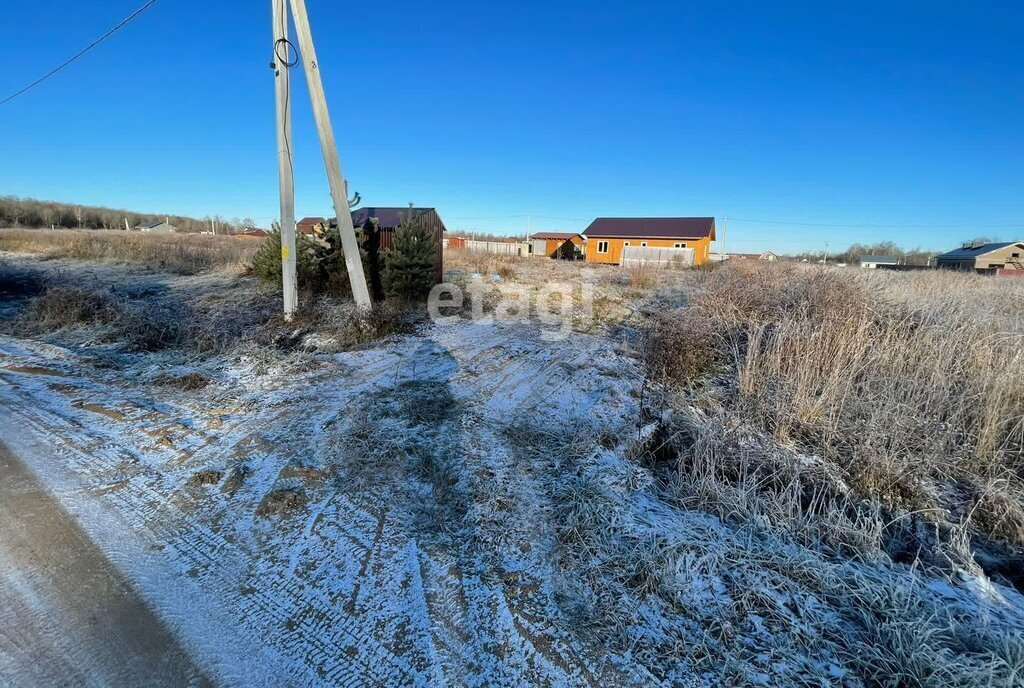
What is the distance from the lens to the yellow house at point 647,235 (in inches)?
1294

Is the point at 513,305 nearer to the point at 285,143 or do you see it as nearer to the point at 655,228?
the point at 285,143

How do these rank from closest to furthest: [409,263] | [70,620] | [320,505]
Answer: [70,620]
[320,505]
[409,263]

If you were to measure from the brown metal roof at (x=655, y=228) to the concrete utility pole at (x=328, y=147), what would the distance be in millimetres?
30094

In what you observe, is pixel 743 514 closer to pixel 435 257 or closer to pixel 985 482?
pixel 985 482

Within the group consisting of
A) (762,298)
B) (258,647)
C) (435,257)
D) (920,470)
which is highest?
(435,257)

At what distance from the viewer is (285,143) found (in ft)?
23.0

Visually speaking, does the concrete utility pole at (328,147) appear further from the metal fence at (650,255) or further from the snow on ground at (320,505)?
the metal fence at (650,255)

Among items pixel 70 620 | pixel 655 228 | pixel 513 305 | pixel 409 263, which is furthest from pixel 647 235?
pixel 70 620

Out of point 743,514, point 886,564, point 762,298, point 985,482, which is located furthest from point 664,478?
point 762,298

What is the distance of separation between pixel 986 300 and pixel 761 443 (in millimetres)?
8956

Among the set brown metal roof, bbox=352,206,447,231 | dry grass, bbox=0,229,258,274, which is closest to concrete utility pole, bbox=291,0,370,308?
brown metal roof, bbox=352,206,447,231

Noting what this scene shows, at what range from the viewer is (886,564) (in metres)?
2.54

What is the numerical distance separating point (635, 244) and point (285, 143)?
30574 millimetres

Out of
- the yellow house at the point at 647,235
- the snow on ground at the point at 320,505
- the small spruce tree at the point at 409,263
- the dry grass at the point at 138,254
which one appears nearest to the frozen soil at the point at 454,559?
the snow on ground at the point at 320,505
